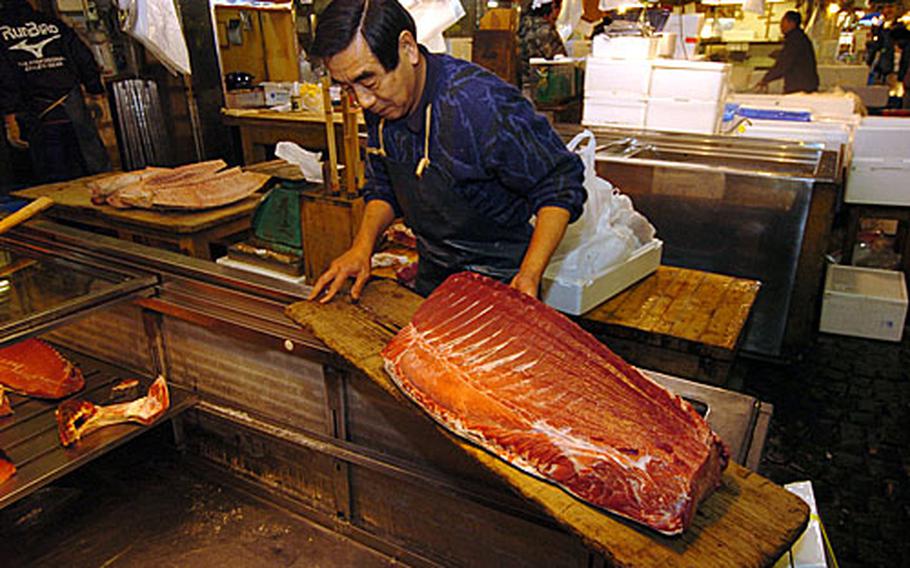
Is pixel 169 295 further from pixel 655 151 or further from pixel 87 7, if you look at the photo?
pixel 87 7

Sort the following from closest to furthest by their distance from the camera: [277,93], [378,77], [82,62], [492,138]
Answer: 1. [378,77]
2. [492,138]
3. [82,62]
4. [277,93]

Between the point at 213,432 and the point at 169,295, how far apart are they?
1.86 feet

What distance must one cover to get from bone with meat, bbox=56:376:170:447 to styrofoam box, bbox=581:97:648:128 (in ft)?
15.9

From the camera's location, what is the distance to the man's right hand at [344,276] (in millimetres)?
2012

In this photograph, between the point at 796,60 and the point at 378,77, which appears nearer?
the point at 378,77

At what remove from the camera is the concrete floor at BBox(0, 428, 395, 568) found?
201 centimetres

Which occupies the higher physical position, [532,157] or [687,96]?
[532,157]

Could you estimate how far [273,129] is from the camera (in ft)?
24.5

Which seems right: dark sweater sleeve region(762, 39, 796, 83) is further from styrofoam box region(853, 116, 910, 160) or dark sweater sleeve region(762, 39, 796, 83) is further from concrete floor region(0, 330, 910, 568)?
concrete floor region(0, 330, 910, 568)

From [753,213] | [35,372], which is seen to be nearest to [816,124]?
[753,213]

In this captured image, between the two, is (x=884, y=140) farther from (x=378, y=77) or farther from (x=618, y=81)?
(x=378, y=77)

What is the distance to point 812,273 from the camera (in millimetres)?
4430

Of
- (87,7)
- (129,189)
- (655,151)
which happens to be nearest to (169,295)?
(129,189)

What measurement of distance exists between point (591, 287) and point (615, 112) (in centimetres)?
333
